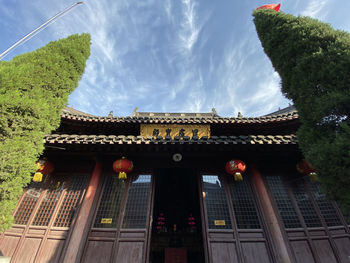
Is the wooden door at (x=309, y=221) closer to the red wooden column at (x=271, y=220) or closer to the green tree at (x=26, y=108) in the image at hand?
the red wooden column at (x=271, y=220)

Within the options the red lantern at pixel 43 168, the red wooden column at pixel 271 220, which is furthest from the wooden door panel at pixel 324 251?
the red lantern at pixel 43 168

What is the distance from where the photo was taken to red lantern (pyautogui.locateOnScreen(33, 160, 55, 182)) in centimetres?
499

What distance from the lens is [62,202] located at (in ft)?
17.4

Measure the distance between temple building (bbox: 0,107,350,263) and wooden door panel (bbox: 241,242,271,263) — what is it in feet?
0.08

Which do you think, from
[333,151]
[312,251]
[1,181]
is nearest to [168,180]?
[312,251]

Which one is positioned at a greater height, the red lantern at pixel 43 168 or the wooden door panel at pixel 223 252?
the red lantern at pixel 43 168

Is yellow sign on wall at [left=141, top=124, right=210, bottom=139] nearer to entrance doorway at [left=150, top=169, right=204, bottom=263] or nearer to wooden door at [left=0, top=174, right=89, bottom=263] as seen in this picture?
entrance doorway at [left=150, top=169, right=204, bottom=263]

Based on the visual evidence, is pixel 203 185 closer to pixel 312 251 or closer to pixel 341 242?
pixel 312 251

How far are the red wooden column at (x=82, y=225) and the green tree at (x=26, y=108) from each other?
172cm

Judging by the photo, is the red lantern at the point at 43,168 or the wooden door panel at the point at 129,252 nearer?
the wooden door panel at the point at 129,252

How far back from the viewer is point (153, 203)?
5426 mm

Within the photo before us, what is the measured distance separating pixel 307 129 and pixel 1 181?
665cm

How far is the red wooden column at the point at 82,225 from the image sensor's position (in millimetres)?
4375

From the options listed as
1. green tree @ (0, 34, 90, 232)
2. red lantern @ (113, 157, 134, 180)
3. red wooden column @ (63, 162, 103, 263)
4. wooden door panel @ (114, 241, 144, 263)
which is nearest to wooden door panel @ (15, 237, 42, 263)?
red wooden column @ (63, 162, 103, 263)
